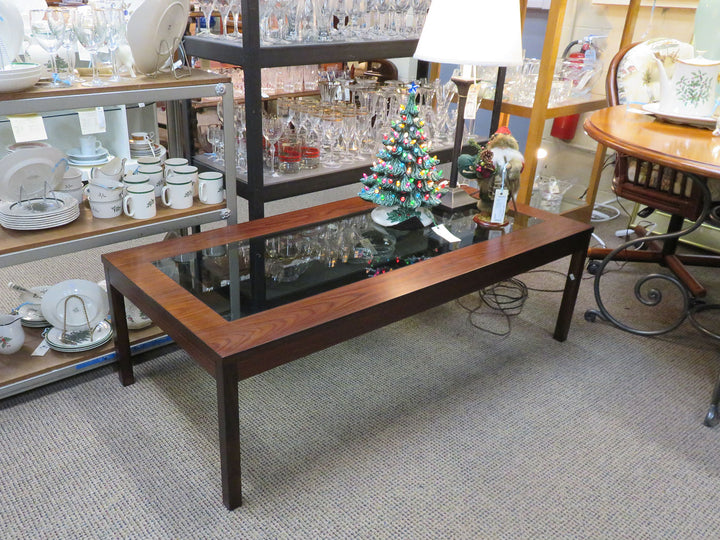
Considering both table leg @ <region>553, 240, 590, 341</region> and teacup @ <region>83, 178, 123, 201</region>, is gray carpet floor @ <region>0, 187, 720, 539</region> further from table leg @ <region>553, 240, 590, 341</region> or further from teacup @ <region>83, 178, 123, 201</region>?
teacup @ <region>83, 178, 123, 201</region>

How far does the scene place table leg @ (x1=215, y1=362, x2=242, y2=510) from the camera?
4.46 feet

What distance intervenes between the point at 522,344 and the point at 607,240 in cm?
136

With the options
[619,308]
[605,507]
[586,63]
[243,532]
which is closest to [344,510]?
[243,532]

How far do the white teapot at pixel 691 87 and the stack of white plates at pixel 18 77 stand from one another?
6.46 feet

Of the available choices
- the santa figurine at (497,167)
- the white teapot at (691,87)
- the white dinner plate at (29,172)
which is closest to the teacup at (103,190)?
the white dinner plate at (29,172)

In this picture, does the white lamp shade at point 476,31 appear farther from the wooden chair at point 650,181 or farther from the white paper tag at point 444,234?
the wooden chair at point 650,181

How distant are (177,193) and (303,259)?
57cm

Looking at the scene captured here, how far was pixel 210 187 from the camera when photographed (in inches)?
84.6

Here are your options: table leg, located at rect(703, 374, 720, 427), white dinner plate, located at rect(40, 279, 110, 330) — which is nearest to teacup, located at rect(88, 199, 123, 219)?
white dinner plate, located at rect(40, 279, 110, 330)

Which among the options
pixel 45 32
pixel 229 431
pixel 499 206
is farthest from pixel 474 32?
pixel 229 431

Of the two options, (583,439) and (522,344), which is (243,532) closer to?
(583,439)

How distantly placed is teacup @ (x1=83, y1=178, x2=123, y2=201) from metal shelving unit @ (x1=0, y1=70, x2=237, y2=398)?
7cm

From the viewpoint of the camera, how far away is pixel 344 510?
1.54 meters

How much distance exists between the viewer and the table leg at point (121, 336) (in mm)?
1828
